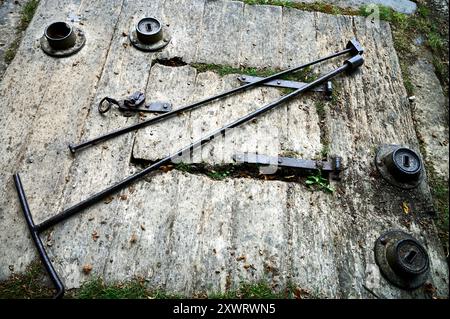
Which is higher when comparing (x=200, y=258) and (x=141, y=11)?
(x=141, y=11)

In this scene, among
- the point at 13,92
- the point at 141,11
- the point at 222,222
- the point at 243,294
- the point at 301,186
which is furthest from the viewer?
the point at 141,11

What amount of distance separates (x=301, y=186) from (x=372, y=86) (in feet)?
4.17

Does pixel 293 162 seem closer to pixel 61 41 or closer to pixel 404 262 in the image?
pixel 404 262

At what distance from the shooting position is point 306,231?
8.46ft

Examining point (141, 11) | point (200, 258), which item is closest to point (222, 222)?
point (200, 258)

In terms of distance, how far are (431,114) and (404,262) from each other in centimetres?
159

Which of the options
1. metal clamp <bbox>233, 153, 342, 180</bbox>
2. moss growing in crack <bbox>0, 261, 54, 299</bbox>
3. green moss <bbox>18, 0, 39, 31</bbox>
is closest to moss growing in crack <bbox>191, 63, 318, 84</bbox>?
metal clamp <bbox>233, 153, 342, 180</bbox>

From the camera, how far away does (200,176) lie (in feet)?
8.99

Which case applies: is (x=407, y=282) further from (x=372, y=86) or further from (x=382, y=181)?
(x=372, y=86)

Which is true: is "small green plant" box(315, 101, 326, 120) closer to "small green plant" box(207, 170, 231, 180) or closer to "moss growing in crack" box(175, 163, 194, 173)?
"small green plant" box(207, 170, 231, 180)

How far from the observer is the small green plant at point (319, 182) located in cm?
276

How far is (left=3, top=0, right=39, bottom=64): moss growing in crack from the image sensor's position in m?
3.28

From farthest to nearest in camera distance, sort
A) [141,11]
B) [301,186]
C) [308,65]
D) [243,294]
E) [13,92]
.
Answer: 1. [141,11]
2. [308,65]
3. [13,92]
4. [301,186]
5. [243,294]
